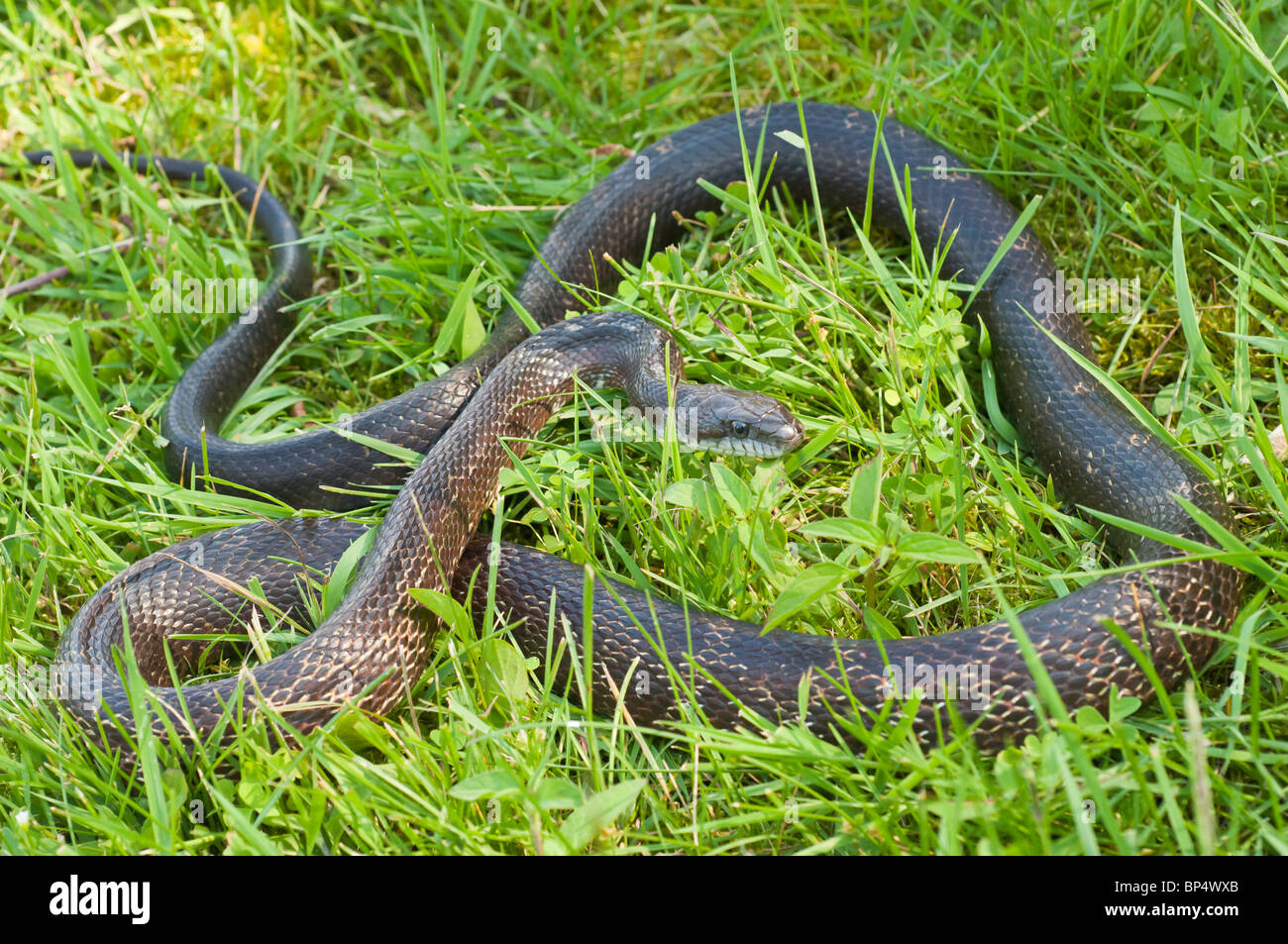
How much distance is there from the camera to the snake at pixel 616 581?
353cm

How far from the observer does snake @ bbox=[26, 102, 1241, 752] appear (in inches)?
139

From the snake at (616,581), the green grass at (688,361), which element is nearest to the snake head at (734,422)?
the snake at (616,581)

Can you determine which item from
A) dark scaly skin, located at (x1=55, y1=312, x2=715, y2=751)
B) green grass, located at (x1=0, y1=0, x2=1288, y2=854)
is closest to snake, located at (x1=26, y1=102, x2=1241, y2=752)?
dark scaly skin, located at (x1=55, y1=312, x2=715, y2=751)

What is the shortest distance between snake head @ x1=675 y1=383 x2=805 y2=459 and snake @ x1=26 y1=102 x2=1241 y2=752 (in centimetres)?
1

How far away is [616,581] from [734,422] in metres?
0.93

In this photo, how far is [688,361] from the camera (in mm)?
4984

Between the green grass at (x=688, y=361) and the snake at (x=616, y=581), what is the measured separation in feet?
0.50

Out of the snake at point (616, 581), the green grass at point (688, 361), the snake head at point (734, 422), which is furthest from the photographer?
the snake head at point (734, 422)

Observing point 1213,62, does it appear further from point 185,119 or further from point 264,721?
point 185,119

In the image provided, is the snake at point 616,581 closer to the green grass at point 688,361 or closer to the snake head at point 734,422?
the snake head at point 734,422

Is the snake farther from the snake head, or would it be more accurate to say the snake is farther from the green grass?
the green grass

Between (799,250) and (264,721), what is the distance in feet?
11.3

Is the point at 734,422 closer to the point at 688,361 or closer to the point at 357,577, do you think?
the point at 688,361

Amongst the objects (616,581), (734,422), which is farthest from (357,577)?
(734,422)
